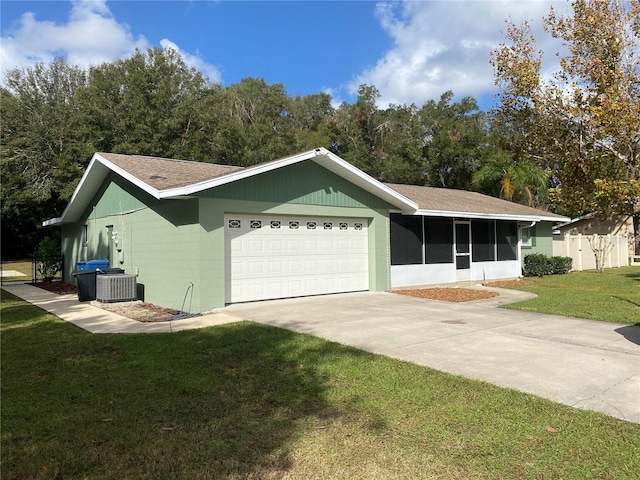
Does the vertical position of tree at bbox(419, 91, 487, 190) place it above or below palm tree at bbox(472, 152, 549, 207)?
above

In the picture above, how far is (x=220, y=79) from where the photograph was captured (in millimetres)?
36750

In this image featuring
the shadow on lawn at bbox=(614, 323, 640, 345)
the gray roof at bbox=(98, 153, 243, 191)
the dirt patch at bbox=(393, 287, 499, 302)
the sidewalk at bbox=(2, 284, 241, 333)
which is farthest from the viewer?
the dirt patch at bbox=(393, 287, 499, 302)

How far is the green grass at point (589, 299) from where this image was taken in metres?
9.70

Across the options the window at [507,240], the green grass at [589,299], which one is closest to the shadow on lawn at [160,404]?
the green grass at [589,299]

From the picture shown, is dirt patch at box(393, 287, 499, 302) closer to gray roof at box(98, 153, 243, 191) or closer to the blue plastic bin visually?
gray roof at box(98, 153, 243, 191)

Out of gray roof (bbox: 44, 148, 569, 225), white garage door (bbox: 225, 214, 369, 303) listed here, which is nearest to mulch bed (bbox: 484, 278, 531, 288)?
gray roof (bbox: 44, 148, 569, 225)

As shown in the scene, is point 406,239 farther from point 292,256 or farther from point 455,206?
point 292,256

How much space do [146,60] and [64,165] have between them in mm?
9884

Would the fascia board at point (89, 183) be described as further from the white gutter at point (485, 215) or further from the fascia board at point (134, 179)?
the white gutter at point (485, 215)

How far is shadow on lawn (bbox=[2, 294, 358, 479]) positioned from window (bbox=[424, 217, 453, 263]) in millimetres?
9296

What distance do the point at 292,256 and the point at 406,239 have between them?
463 centimetres

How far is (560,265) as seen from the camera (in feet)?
68.2

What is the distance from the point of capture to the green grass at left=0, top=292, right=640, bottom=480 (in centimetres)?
334

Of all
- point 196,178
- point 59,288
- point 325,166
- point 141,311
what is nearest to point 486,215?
point 325,166
